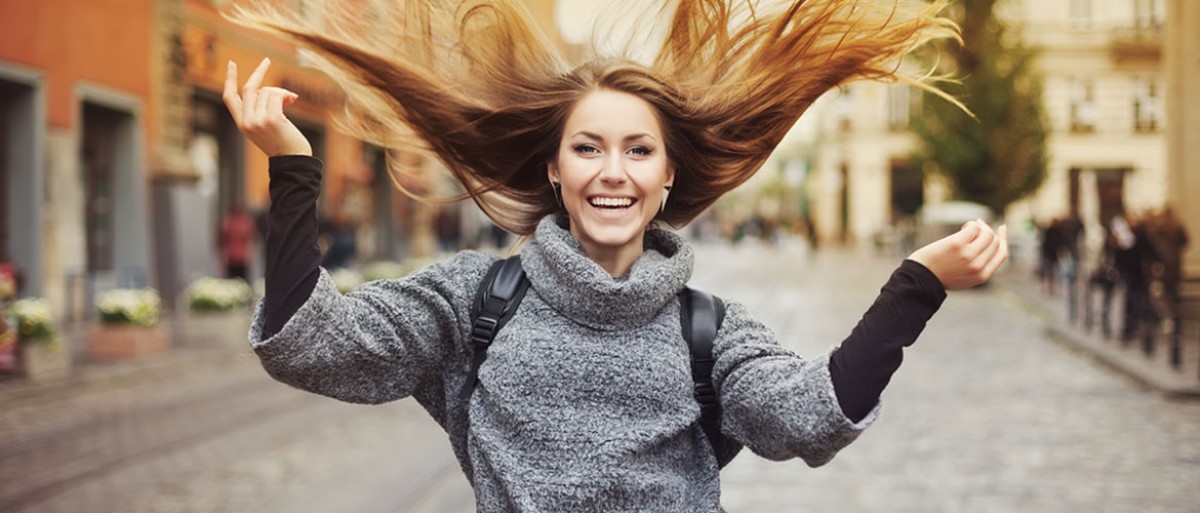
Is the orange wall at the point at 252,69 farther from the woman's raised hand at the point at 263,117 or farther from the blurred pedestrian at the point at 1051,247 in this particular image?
the woman's raised hand at the point at 263,117

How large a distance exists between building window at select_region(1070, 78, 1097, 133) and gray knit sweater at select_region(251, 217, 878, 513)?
52723 millimetres

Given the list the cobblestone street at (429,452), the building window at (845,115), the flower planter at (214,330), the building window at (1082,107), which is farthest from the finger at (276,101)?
the building window at (1082,107)

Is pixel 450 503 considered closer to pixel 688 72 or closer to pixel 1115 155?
pixel 688 72

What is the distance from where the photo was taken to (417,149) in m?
2.91

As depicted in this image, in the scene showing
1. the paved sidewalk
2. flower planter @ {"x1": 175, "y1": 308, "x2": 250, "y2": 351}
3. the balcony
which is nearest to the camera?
the paved sidewalk

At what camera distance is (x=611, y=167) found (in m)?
2.48

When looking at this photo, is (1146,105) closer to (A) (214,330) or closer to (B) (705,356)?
(A) (214,330)

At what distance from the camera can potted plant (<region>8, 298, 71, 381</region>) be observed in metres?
11.0

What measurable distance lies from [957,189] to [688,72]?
33.4 m

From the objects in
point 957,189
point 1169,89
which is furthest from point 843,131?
point 1169,89

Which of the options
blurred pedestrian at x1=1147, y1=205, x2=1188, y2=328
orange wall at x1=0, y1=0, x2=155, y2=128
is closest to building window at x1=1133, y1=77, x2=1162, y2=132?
blurred pedestrian at x1=1147, y1=205, x2=1188, y2=328

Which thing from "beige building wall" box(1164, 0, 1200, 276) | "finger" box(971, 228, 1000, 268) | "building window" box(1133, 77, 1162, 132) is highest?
"building window" box(1133, 77, 1162, 132)

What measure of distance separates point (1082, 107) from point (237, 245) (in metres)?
41.0

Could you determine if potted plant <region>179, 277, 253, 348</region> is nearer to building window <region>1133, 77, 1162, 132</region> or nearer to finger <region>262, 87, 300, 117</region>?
finger <region>262, 87, 300, 117</region>
